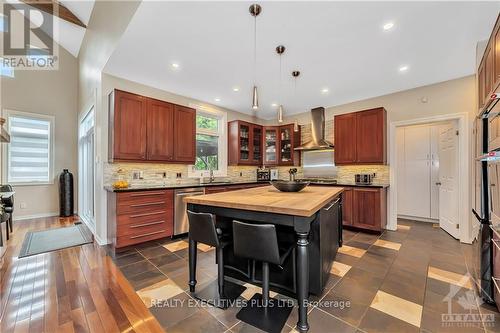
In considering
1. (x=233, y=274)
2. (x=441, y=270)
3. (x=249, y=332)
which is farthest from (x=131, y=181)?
(x=441, y=270)

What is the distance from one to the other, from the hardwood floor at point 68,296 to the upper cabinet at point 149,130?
61.1 inches

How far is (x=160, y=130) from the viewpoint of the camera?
382 centimetres

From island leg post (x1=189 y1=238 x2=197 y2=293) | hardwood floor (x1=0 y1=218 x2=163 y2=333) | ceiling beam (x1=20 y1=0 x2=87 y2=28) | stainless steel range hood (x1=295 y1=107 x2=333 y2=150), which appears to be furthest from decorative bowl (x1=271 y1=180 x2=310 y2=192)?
ceiling beam (x1=20 y1=0 x2=87 y2=28)

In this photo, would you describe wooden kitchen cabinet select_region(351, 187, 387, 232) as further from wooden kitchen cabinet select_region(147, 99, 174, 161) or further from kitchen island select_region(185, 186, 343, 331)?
wooden kitchen cabinet select_region(147, 99, 174, 161)

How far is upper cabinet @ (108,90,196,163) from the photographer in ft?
11.0

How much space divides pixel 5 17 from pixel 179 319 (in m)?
7.56

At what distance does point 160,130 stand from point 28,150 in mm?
4127

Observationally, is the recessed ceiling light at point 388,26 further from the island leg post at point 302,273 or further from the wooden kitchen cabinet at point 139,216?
the wooden kitchen cabinet at point 139,216

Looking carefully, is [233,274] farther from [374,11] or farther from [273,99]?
[273,99]

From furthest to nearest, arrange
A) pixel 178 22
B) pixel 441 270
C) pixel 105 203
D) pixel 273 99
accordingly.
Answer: pixel 273 99 → pixel 105 203 → pixel 441 270 → pixel 178 22

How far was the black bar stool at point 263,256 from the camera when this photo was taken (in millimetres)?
1531

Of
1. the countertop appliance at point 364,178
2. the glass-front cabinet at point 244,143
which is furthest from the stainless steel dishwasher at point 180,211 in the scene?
the countertop appliance at point 364,178

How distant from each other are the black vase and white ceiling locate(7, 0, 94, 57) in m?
3.21

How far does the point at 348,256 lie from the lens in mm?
2934
